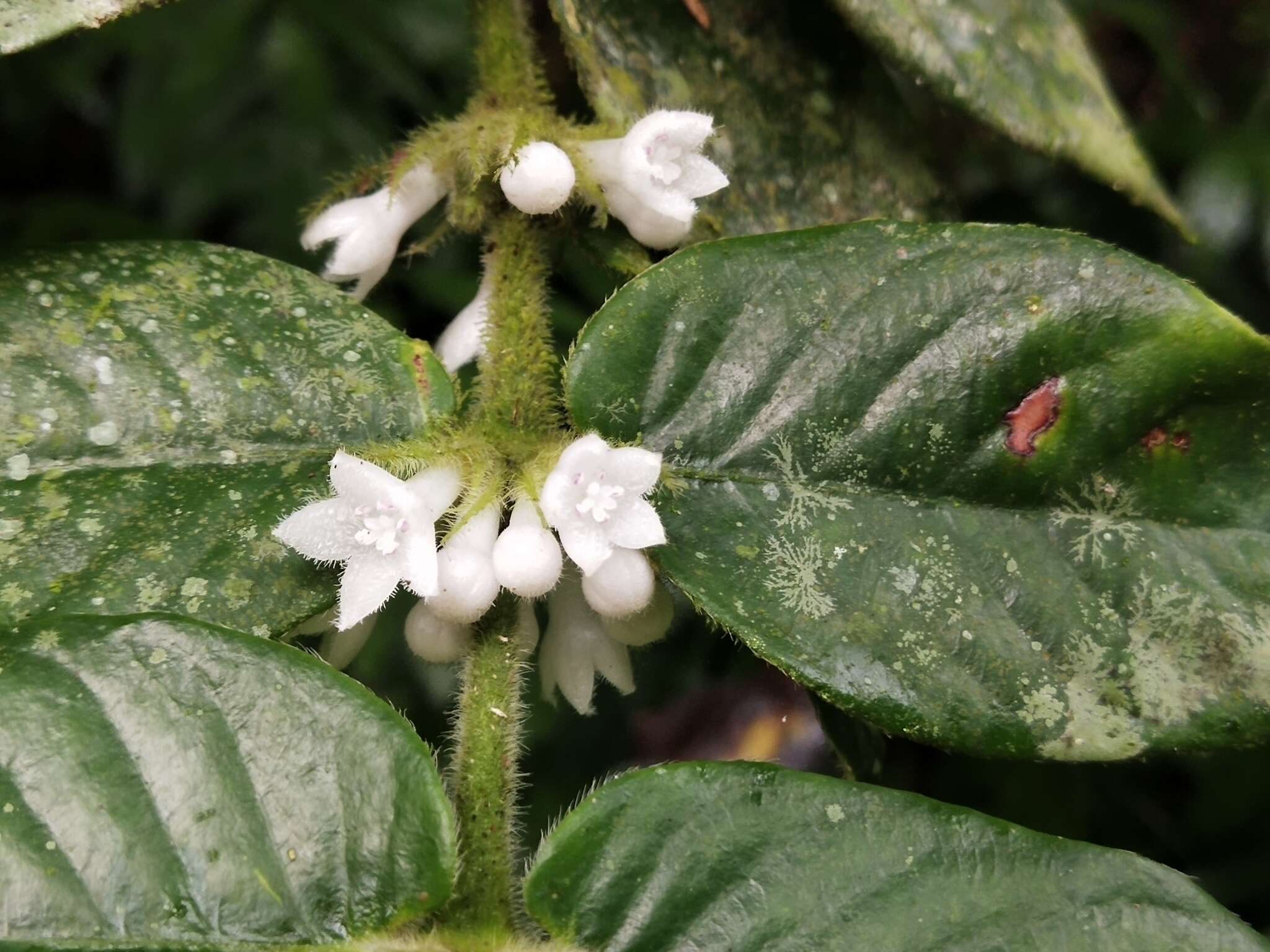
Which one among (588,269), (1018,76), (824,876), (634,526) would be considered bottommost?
(588,269)

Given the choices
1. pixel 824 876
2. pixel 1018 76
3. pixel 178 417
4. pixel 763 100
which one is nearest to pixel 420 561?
pixel 178 417

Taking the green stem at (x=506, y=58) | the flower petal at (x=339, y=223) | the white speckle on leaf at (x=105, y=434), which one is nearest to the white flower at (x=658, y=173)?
the green stem at (x=506, y=58)

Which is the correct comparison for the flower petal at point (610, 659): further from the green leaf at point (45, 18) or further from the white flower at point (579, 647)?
the green leaf at point (45, 18)

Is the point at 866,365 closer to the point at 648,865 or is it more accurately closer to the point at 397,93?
the point at 648,865

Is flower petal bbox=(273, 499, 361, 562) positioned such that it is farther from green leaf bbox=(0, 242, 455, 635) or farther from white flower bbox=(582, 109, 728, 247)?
white flower bbox=(582, 109, 728, 247)

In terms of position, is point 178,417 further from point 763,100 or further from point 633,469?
point 763,100

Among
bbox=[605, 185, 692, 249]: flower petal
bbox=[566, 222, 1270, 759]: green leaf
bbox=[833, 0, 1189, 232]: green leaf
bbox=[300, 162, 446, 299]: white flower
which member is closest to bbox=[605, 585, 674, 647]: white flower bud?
bbox=[566, 222, 1270, 759]: green leaf
